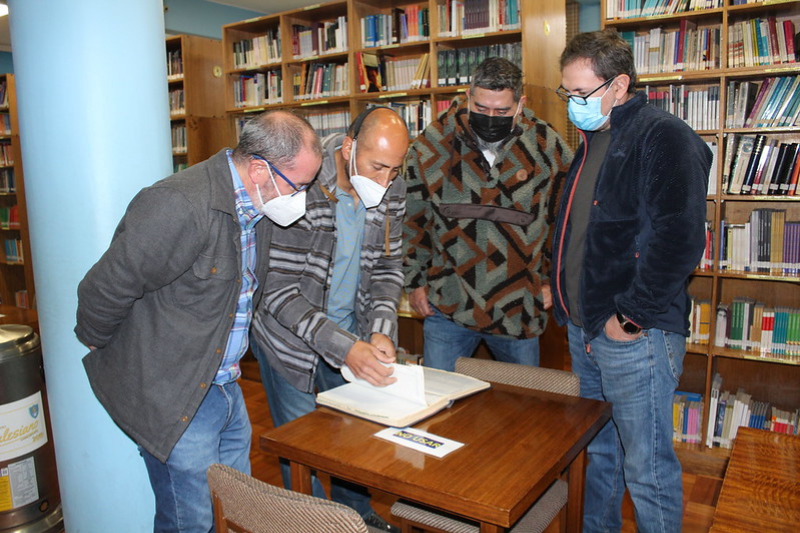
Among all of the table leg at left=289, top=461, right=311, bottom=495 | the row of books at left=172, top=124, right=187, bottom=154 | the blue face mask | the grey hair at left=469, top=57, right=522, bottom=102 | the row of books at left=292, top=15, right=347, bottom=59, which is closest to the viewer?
the table leg at left=289, top=461, right=311, bottom=495

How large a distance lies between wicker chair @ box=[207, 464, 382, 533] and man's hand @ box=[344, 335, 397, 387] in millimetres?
635

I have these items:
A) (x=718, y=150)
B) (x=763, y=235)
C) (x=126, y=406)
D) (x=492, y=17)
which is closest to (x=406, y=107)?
(x=492, y=17)

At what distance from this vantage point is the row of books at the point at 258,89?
17.7 ft

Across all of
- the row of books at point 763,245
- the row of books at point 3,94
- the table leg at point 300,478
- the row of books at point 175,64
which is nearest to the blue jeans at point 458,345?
the table leg at point 300,478

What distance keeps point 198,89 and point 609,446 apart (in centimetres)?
534

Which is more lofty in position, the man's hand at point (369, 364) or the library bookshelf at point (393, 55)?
the library bookshelf at point (393, 55)

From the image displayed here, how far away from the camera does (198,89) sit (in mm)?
6133

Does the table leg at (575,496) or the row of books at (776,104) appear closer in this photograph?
the table leg at (575,496)

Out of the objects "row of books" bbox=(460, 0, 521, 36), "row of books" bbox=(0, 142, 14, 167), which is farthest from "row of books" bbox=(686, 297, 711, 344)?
"row of books" bbox=(0, 142, 14, 167)

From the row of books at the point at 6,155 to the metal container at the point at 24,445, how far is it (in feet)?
18.3

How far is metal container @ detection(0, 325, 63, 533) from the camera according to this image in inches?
98.3

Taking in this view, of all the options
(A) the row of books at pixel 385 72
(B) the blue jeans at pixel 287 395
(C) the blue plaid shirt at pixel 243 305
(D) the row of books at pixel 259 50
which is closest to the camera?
(C) the blue plaid shirt at pixel 243 305

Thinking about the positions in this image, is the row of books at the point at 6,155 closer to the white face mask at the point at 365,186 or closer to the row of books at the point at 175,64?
the row of books at the point at 175,64

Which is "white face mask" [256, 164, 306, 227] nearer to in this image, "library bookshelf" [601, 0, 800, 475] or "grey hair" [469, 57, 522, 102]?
"grey hair" [469, 57, 522, 102]
